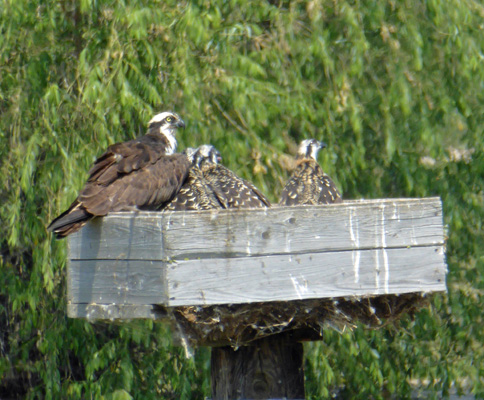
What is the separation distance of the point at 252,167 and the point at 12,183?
191 cm

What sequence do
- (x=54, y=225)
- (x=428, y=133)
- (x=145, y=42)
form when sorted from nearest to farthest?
(x=54, y=225) < (x=145, y=42) < (x=428, y=133)

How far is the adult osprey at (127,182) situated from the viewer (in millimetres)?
4051

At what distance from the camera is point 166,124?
5.57 meters

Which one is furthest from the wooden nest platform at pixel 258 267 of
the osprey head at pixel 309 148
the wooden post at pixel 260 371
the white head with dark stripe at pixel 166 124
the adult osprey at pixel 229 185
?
the osprey head at pixel 309 148

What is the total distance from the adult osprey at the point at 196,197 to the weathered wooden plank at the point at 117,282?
1133mm

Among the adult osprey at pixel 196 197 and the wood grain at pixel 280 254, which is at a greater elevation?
the adult osprey at pixel 196 197

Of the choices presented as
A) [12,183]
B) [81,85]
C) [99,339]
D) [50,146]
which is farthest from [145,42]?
[99,339]

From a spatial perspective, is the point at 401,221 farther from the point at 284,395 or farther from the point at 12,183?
the point at 12,183

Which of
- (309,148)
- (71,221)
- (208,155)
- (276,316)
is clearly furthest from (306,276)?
(309,148)

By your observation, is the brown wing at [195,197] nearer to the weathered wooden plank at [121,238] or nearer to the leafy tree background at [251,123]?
the leafy tree background at [251,123]

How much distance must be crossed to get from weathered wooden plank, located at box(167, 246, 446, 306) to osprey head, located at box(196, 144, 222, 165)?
213 centimetres

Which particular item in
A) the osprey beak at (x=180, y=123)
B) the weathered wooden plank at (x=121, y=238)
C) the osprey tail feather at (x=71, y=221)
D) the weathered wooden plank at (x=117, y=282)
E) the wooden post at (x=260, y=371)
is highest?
the osprey beak at (x=180, y=123)

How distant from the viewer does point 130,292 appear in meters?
3.37

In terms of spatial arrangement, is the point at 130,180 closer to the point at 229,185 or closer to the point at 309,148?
the point at 229,185
